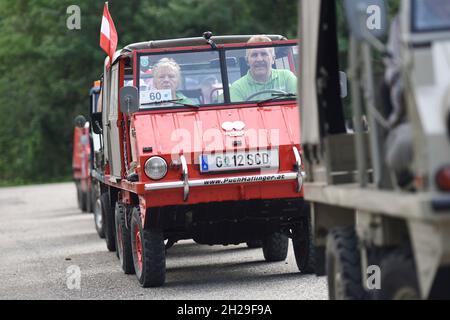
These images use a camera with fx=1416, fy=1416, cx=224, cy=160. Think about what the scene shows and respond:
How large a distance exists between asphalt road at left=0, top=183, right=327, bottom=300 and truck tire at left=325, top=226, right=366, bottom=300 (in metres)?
2.77

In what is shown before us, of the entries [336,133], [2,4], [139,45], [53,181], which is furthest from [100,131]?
[2,4]

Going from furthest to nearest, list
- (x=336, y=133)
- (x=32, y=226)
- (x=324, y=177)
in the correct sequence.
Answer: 1. (x=32, y=226)
2. (x=336, y=133)
3. (x=324, y=177)

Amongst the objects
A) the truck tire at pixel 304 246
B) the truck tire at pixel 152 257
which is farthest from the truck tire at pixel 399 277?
the truck tire at pixel 304 246

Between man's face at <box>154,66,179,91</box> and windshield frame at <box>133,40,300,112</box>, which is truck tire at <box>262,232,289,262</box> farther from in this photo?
man's face at <box>154,66,179,91</box>

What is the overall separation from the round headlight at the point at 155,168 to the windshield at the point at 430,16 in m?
5.86

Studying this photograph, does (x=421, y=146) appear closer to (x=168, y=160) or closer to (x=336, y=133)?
(x=336, y=133)

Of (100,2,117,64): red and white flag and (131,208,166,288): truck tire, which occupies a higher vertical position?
(100,2,117,64): red and white flag

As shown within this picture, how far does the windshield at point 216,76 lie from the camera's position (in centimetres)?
1363

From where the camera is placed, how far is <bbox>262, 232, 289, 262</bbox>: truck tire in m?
15.5

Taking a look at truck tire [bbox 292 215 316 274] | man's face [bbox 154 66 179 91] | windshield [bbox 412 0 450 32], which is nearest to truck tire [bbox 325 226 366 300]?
windshield [bbox 412 0 450 32]

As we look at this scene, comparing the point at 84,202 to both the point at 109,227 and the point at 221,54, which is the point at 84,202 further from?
the point at 221,54
